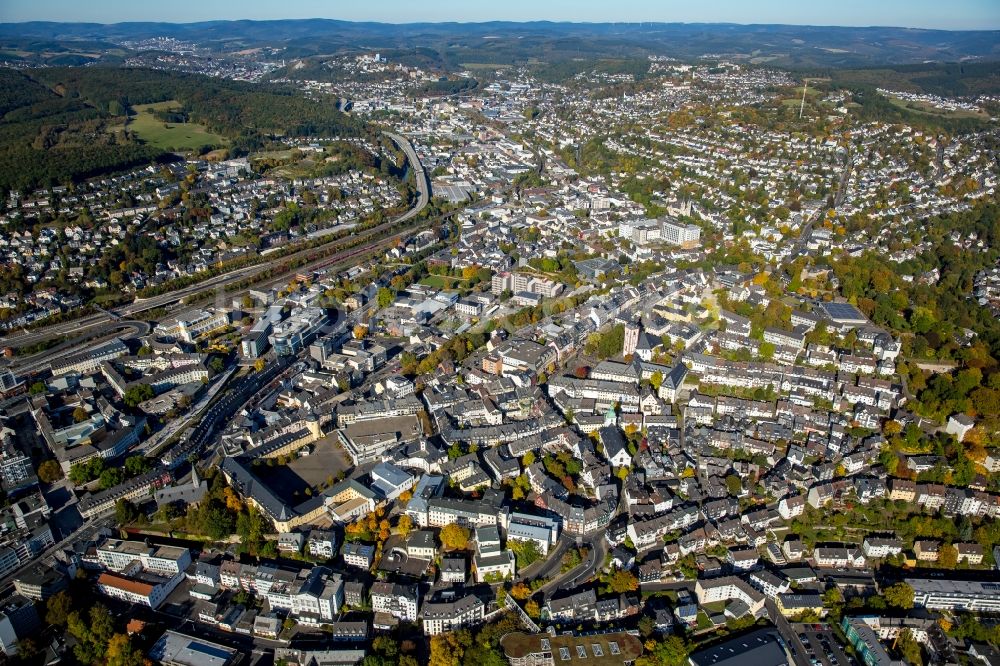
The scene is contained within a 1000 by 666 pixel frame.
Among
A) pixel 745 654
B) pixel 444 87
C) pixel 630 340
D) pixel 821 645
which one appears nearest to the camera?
pixel 745 654

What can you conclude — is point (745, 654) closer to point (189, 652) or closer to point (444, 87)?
point (189, 652)

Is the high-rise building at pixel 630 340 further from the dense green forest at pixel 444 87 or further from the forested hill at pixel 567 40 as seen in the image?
the forested hill at pixel 567 40

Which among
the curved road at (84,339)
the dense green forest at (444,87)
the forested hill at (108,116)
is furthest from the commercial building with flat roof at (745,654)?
the dense green forest at (444,87)

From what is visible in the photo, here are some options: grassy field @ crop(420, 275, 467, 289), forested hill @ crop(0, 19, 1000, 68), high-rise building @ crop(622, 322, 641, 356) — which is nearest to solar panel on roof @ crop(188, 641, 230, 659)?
high-rise building @ crop(622, 322, 641, 356)

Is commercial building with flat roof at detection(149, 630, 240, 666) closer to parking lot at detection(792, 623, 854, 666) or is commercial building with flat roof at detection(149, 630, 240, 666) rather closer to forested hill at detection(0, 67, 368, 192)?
parking lot at detection(792, 623, 854, 666)

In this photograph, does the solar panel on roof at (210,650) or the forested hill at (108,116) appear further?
the forested hill at (108,116)

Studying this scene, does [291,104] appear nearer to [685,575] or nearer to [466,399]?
[466,399]

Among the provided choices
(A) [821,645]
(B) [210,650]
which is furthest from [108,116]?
(A) [821,645]
